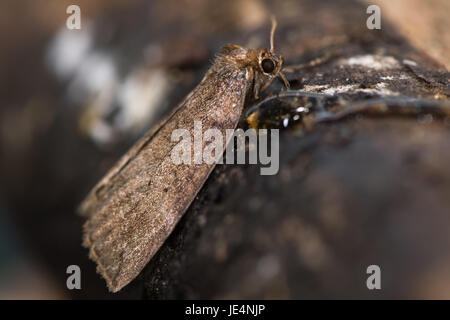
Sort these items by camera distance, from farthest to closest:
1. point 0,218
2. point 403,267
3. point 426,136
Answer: point 0,218 < point 426,136 < point 403,267

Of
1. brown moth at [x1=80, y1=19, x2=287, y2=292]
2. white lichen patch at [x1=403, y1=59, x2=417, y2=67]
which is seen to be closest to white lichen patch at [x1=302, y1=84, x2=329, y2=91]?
brown moth at [x1=80, y1=19, x2=287, y2=292]

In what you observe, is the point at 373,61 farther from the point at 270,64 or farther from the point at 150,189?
the point at 150,189

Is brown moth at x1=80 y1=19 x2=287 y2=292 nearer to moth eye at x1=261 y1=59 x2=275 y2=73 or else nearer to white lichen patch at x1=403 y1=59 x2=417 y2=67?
moth eye at x1=261 y1=59 x2=275 y2=73

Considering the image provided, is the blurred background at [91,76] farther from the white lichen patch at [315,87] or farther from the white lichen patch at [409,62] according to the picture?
the white lichen patch at [315,87]

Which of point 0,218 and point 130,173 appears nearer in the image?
point 130,173

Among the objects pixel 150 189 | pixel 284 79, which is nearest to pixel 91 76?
pixel 150 189

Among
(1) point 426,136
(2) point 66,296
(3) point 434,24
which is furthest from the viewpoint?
(2) point 66,296

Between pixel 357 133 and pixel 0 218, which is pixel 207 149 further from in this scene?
pixel 0 218
